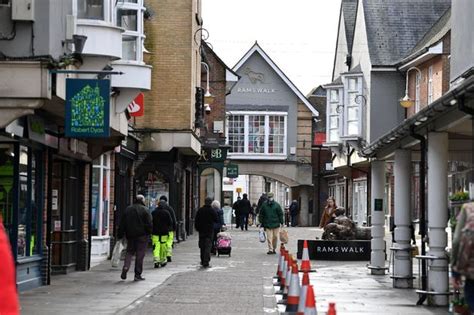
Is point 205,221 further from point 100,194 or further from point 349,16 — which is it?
point 349,16

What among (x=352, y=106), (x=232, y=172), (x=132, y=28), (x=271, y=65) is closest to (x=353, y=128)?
(x=352, y=106)

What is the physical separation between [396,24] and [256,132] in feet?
74.7

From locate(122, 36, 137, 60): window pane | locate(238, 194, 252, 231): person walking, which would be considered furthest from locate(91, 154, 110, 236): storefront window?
locate(238, 194, 252, 231): person walking

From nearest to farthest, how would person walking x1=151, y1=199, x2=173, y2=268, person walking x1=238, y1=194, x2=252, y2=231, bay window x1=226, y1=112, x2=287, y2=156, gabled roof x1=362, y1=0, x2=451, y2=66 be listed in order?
person walking x1=151, y1=199, x2=173, y2=268 → gabled roof x1=362, y1=0, x2=451, y2=66 → person walking x1=238, y1=194, x2=252, y2=231 → bay window x1=226, y1=112, x2=287, y2=156

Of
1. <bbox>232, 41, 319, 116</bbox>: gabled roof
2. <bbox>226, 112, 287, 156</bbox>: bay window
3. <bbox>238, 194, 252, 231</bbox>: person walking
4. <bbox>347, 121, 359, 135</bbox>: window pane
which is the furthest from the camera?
<bbox>226, 112, 287, 156</bbox>: bay window

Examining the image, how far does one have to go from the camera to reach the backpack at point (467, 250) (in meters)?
8.59

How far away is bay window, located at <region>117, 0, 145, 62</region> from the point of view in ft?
83.9

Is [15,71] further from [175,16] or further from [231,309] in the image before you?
[175,16]

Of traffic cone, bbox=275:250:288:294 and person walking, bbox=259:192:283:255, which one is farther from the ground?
person walking, bbox=259:192:283:255

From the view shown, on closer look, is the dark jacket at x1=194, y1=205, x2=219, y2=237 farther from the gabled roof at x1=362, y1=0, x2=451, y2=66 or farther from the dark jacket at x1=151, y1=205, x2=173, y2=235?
the gabled roof at x1=362, y1=0, x2=451, y2=66

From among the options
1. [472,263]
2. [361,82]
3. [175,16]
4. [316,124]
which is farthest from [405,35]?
[472,263]

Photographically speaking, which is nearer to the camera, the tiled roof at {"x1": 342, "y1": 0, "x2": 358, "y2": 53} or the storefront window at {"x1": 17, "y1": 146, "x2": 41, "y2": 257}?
the storefront window at {"x1": 17, "y1": 146, "x2": 41, "y2": 257}

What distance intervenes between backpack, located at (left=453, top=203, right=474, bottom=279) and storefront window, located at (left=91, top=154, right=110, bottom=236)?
19789 millimetres

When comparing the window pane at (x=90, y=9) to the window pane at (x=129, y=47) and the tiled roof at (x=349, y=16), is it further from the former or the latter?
the tiled roof at (x=349, y=16)
